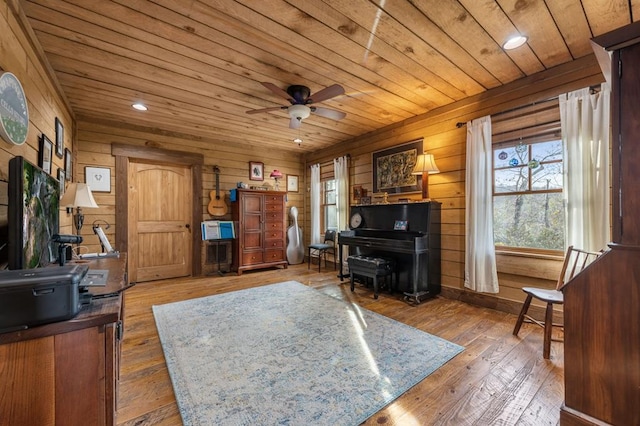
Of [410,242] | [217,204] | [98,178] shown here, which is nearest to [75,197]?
[98,178]

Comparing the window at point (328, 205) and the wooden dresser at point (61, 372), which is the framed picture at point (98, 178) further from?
the wooden dresser at point (61, 372)

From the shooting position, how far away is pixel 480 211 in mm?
2980

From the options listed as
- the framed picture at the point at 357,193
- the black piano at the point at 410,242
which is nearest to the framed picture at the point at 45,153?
the black piano at the point at 410,242

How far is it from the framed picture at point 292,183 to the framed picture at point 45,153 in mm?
3807

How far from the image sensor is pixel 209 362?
194 cm

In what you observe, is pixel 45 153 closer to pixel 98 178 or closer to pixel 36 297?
pixel 98 178

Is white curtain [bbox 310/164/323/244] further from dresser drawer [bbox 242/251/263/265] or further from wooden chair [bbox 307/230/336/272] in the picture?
dresser drawer [bbox 242/251/263/265]

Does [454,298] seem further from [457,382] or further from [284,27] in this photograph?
[284,27]

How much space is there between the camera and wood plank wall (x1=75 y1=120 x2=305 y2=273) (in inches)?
151

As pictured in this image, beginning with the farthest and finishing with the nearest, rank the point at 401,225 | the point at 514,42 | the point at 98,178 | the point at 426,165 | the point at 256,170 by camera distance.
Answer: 1. the point at 256,170
2. the point at 98,178
3. the point at 401,225
4. the point at 426,165
5. the point at 514,42

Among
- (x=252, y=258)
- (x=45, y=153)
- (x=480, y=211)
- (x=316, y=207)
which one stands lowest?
(x=252, y=258)

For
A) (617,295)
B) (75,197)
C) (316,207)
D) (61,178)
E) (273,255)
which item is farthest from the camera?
(316,207)

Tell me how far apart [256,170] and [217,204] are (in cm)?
105

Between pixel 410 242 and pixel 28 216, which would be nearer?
pixel 28 216
